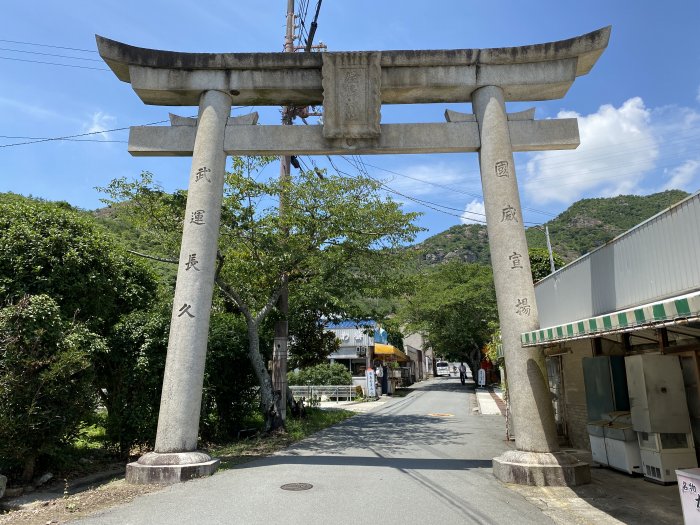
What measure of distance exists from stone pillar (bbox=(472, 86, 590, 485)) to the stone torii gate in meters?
0.03

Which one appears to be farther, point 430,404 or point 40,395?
point 430,404

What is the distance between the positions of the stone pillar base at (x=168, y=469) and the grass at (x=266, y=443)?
3.03 ft

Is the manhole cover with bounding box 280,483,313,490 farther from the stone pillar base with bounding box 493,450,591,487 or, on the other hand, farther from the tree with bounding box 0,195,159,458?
the tree with bounding box 0,195,159,458

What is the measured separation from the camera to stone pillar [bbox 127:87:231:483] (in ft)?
26.2

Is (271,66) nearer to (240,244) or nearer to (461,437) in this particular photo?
(240,244)

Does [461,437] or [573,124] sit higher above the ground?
[573,124]

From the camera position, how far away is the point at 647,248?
6.63 m

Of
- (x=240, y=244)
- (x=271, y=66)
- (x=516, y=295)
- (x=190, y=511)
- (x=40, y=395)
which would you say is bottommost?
(x=190, y=511)

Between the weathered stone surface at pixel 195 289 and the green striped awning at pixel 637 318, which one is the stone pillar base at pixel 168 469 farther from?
the green striped awning at pixel 637 318

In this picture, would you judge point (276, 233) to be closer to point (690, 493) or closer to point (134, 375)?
point (134, 375)

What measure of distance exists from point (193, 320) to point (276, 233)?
16.2 feet

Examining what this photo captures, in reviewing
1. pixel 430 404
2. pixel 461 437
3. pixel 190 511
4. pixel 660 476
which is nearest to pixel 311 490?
pixel 190 511

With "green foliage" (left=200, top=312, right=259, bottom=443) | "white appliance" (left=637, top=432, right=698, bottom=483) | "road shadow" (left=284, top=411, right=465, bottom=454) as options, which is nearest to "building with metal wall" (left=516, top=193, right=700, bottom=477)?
"white appliance" (left=637, top=432, right=698, bottom=483)

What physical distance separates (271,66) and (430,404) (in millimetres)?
19468
